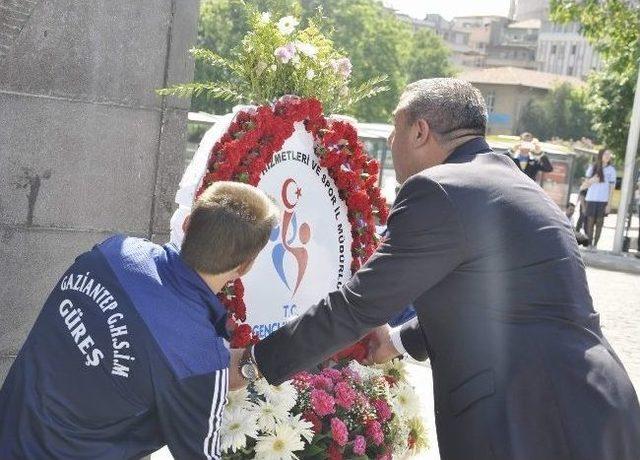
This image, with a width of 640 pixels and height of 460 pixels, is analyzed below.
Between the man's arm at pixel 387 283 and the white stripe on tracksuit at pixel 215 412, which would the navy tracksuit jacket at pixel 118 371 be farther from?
the man's arm at pixel 387 283

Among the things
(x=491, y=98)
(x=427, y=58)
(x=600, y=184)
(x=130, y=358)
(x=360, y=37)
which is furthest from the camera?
(x=491, y=98)

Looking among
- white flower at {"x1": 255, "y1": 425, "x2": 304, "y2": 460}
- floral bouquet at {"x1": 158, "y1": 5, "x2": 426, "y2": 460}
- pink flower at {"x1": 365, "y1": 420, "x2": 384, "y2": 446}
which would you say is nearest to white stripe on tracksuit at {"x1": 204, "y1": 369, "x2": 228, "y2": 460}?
floral bouquet at {"x1": 158, "y1": 5, "x2": 426, "y2": 460}

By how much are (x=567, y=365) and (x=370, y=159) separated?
1.85 metres

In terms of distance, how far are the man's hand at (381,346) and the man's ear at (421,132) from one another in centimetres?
103

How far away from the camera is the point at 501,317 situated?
116 inches

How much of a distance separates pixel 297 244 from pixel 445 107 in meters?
1.20

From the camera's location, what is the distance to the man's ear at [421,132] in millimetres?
3178

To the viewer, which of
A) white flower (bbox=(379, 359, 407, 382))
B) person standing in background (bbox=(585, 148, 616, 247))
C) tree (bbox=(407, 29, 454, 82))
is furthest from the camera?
tree (bbox=(407, 29, 454, 82))

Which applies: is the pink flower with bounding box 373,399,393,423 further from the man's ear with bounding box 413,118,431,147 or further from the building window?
the building window

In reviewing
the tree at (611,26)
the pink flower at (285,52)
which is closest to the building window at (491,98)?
the tree at (611,26)

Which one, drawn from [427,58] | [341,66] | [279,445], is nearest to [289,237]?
[341,66]

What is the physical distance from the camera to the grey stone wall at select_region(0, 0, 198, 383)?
426cm

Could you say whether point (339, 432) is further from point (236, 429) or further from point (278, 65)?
point (278, 65)

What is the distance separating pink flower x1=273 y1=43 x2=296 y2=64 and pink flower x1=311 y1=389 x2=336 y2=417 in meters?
1.26
